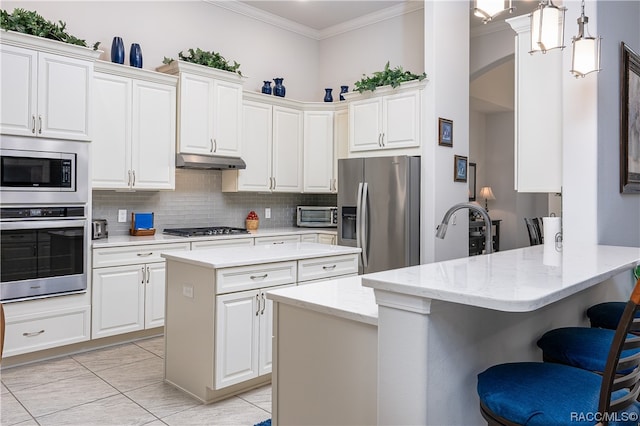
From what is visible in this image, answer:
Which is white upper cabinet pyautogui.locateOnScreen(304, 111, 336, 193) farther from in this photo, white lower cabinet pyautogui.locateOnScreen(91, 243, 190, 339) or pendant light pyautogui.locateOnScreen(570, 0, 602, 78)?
pendant light pyautogui.locateOnScreen(570, 0, 602, 78)

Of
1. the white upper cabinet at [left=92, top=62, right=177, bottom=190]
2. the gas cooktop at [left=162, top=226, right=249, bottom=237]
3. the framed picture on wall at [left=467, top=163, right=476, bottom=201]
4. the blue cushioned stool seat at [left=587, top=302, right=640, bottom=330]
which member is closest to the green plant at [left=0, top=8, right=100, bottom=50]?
the white upper cabinet at [left=92, top=62, right=177, bottom=190]

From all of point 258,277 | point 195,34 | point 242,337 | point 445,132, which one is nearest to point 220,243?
point 258,277

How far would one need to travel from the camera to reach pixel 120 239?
4.20 metres

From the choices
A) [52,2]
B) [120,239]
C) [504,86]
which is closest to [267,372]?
[120,239]

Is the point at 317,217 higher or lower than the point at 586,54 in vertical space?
lower

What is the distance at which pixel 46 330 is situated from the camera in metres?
3.54

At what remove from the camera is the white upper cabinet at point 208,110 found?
4.60 metres

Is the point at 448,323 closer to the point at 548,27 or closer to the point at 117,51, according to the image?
the point at 548,27

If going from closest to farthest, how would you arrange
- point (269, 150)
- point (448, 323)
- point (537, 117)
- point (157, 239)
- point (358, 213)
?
point (448, 323), point (537, 117), point (157, 239), point (358, 213), point (269, 150)

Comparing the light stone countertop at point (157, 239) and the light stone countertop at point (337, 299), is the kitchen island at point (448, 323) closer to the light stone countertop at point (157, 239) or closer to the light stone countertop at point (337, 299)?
the light stone countertop at point (337, 299)

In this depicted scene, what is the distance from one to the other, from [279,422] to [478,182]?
25.6 ft

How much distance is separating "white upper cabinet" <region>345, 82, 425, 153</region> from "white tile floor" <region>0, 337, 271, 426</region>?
288 cm

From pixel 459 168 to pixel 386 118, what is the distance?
0.96 metres

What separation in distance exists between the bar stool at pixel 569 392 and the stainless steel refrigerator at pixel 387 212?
3.07 metres
